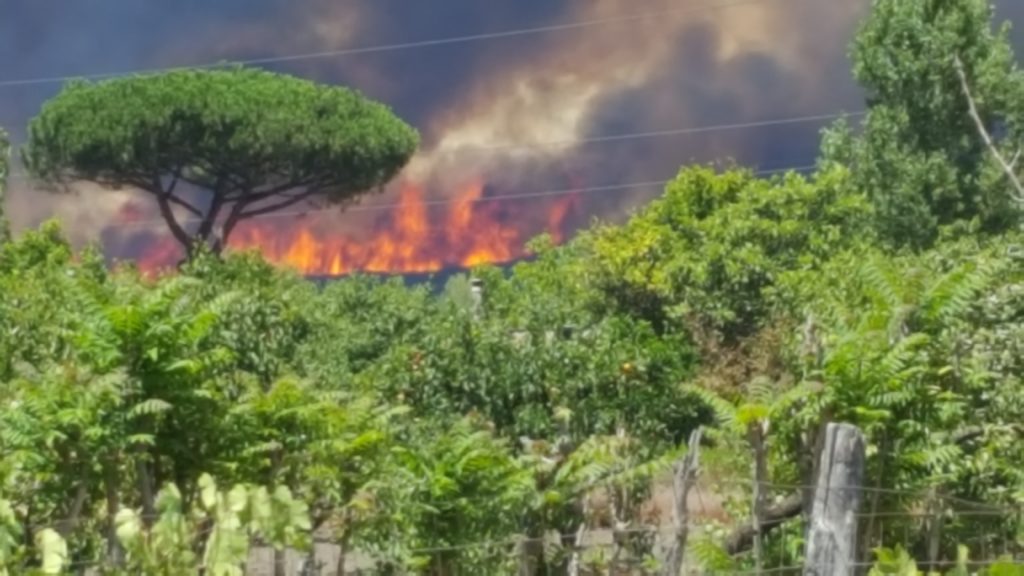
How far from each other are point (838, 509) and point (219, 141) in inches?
1045

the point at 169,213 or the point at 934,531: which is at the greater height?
the point at 169,213

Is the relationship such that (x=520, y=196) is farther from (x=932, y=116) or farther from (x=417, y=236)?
(x=932, y=116)

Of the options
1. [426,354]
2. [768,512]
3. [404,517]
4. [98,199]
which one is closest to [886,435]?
[768,512]

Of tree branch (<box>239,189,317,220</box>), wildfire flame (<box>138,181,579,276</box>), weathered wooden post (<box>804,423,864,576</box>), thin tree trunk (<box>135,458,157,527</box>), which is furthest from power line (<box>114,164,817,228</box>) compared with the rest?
weathered wooden post (<box>804,423,864,576</box>)

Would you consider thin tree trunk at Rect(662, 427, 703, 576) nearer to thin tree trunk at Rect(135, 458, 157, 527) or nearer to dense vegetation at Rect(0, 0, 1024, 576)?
dense vegetation at Rect(0, 0, 1024, 576)

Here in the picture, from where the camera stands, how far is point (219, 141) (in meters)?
30.9

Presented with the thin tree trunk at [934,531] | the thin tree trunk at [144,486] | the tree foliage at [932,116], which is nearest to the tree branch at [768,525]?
the thin tree trunk at [934,531]

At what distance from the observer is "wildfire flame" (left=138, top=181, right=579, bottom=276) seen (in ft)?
158

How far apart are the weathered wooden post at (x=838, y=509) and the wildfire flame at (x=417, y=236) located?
4239 centimetres

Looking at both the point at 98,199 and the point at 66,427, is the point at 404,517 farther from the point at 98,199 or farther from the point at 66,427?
the point at 98,199

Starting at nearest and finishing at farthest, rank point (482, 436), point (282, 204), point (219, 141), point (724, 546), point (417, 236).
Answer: point (482, 436), point (724, 546), point (219, 141), point (282, 204), point (417, 236)

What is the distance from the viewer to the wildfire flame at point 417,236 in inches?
1891

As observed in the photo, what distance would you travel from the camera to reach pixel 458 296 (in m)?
27.9

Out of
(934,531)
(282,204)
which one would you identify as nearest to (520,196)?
(282,204)
